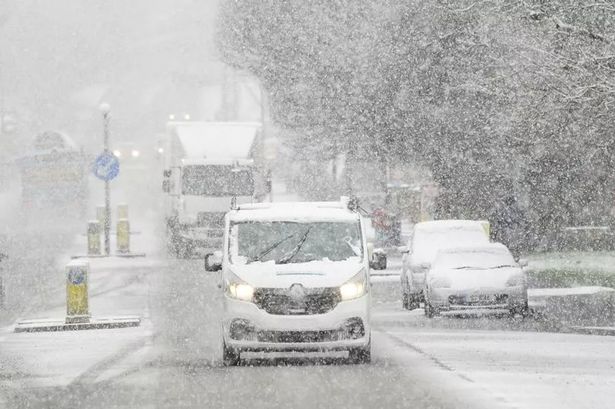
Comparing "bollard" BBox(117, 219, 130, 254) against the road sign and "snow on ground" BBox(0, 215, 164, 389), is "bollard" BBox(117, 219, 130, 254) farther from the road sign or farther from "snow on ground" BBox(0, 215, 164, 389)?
"snow on ground" BBox(0, 215, 164, 389)

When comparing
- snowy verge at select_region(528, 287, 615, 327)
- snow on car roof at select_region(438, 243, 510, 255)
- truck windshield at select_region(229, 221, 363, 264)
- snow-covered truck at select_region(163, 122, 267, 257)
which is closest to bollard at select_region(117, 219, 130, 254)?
snow-covered truck at select_region(163, 122, 267, 257)

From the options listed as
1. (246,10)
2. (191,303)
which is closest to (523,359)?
(191,303)

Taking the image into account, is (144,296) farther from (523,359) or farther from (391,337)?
(523,359)

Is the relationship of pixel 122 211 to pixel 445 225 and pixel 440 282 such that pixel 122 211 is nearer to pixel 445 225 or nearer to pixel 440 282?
pixel 445 225

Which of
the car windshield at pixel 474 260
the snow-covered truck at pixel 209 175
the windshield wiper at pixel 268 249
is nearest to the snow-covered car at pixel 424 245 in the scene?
the car windshield at pixel 474 260

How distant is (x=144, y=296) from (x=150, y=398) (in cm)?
1486

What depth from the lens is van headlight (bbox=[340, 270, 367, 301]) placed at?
50.2 feet

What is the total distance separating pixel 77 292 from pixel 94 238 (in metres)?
19.1

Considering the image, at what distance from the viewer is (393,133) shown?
40.7 metres

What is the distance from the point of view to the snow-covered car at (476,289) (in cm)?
2258

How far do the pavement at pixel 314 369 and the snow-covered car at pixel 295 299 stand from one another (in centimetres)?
31

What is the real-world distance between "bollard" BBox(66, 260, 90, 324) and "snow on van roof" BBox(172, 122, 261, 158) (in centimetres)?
1682

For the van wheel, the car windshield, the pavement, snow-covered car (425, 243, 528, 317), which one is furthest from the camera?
the car windshield

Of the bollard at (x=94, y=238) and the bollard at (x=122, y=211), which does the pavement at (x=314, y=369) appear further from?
the bollard at (x=122, y=211)
